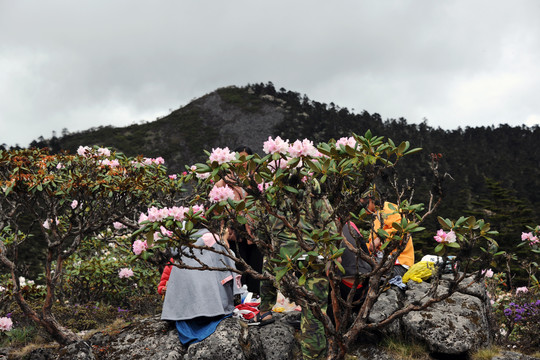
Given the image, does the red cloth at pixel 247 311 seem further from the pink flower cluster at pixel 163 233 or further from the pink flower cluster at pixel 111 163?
the pink flower cluster at pixel 163 233

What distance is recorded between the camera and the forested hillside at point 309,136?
34625 mm

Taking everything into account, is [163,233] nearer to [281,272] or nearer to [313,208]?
[281,272]

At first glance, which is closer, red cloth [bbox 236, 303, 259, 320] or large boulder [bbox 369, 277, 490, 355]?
large boulder [bbox 369, 277, 490, 355]

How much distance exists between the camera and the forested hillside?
34625 mm

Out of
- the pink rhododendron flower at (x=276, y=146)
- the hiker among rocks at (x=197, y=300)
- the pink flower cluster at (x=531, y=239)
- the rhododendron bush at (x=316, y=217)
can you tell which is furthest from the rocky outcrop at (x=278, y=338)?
the pink rhododendron flower at (x=276, y=146)

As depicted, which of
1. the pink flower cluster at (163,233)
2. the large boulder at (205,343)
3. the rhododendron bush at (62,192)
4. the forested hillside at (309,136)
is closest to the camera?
the pink flower cluster at (163,233)

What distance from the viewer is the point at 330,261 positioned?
93.2 inches

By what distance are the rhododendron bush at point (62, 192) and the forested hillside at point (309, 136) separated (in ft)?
92.1

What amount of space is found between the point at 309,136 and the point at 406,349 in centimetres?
3693

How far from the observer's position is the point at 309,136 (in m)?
40.5

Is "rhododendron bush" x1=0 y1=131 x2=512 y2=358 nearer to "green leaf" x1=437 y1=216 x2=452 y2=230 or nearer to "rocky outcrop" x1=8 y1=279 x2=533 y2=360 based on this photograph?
"green leaf" x1=437 y1=216 x2=452 y2=230

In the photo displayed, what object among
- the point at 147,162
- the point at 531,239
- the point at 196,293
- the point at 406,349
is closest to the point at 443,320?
the point at 406,349

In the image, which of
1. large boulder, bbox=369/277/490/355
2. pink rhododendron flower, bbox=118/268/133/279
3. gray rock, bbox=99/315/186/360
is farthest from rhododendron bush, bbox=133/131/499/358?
pink rhododendron flower, bbox=118/268/133/279

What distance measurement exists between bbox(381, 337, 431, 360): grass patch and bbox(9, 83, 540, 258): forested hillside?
27553 mm
